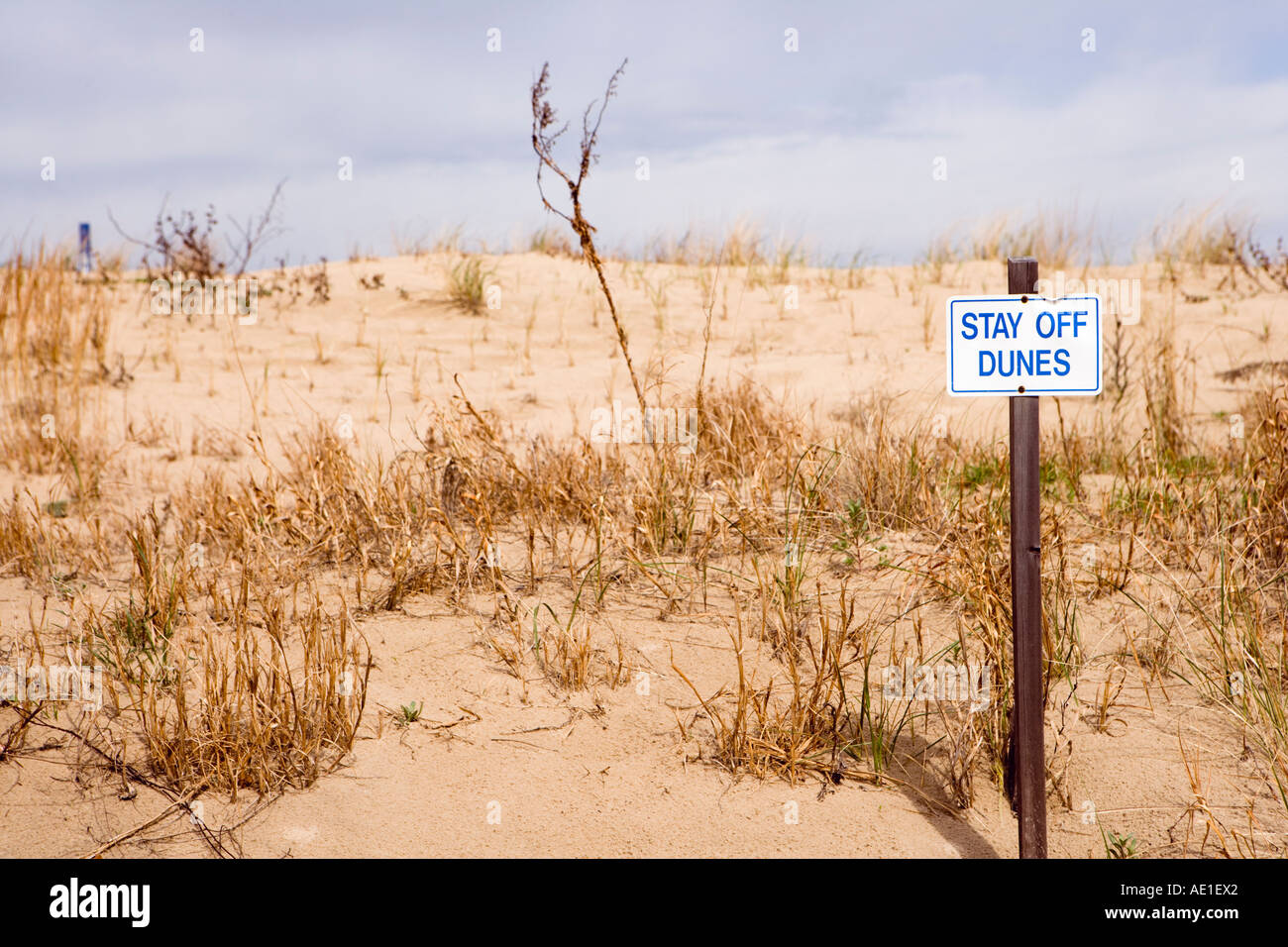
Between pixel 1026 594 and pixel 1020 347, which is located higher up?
pixel 1020 347

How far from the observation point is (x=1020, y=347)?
7.22 feet

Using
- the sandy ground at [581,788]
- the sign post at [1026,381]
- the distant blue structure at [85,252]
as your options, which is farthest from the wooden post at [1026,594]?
the distant blue structure at [85,252]

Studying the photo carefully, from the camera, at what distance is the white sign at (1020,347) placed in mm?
2178

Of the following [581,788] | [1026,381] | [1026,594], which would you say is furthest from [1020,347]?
[581,788]

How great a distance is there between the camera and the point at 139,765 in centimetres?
280

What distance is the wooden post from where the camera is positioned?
A: 227 cm

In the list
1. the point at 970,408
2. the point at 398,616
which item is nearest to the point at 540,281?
the point at 970,408

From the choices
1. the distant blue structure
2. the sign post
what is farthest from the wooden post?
the distant blue structure

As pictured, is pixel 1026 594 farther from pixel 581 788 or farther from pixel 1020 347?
pixel 581 788

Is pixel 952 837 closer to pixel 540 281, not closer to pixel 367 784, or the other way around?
pixel 367 784

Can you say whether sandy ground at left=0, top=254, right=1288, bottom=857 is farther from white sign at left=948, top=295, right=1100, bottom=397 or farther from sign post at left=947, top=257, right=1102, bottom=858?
white sign at left=948, top=295, right=1100, bottom=397

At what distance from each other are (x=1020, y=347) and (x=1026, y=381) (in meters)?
0.08

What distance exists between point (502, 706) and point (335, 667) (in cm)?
50
